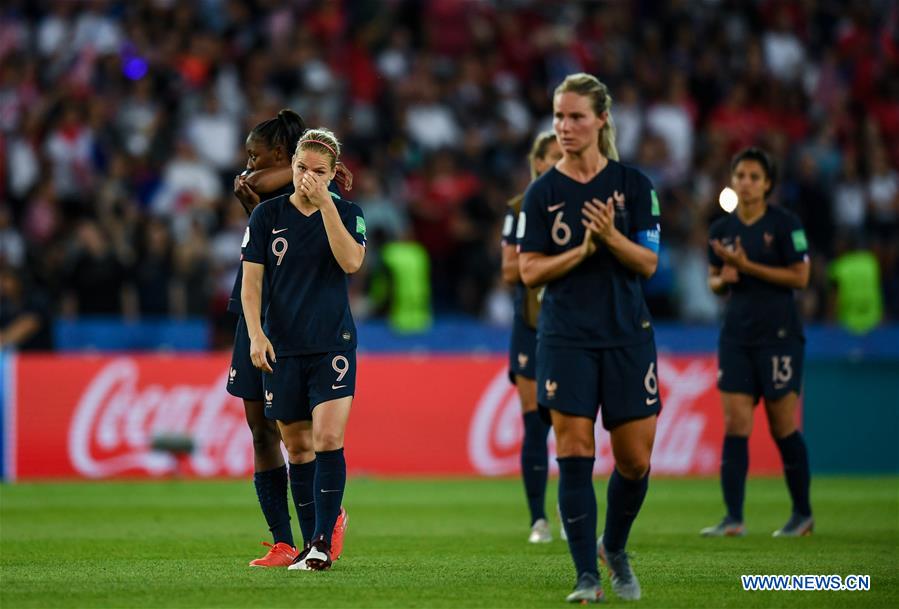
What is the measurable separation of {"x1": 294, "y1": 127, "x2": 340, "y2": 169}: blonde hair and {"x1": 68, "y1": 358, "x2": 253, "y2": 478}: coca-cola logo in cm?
825

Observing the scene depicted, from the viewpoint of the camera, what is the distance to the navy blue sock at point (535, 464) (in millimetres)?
10688

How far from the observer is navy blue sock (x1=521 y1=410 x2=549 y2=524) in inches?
421

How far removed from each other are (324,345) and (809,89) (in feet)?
55.8

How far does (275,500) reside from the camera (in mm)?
8742

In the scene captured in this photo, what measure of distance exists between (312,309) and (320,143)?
93 cm

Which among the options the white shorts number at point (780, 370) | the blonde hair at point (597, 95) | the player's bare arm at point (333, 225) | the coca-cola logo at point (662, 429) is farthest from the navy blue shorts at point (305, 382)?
the coca-cola logo at point (662, 429)

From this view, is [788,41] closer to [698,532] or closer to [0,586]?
[698,532]

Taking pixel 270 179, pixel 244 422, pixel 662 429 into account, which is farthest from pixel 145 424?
pixel 270 179

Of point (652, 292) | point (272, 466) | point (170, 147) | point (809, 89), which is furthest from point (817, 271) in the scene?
point (272, 466)

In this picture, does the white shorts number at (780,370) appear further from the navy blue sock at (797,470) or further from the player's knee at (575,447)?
→ the player's knee at (575,447)

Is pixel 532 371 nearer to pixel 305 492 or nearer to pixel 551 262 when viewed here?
pixel 305 492

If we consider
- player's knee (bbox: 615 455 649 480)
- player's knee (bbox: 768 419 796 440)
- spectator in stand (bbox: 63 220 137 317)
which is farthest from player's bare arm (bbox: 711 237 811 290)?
spectator in stand (bbox: 63 220 137 317)

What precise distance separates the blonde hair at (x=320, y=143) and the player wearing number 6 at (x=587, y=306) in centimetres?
141

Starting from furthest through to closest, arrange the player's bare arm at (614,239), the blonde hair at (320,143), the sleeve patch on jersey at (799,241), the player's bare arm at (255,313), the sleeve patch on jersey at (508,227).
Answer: the sleeve patch on jersey at (799,241) < the sleeve patch on jersey at (508,227) < the blonde hair at (320,143) < the player's bare arm at (255,313) < the player's bare arm at (614,239)
